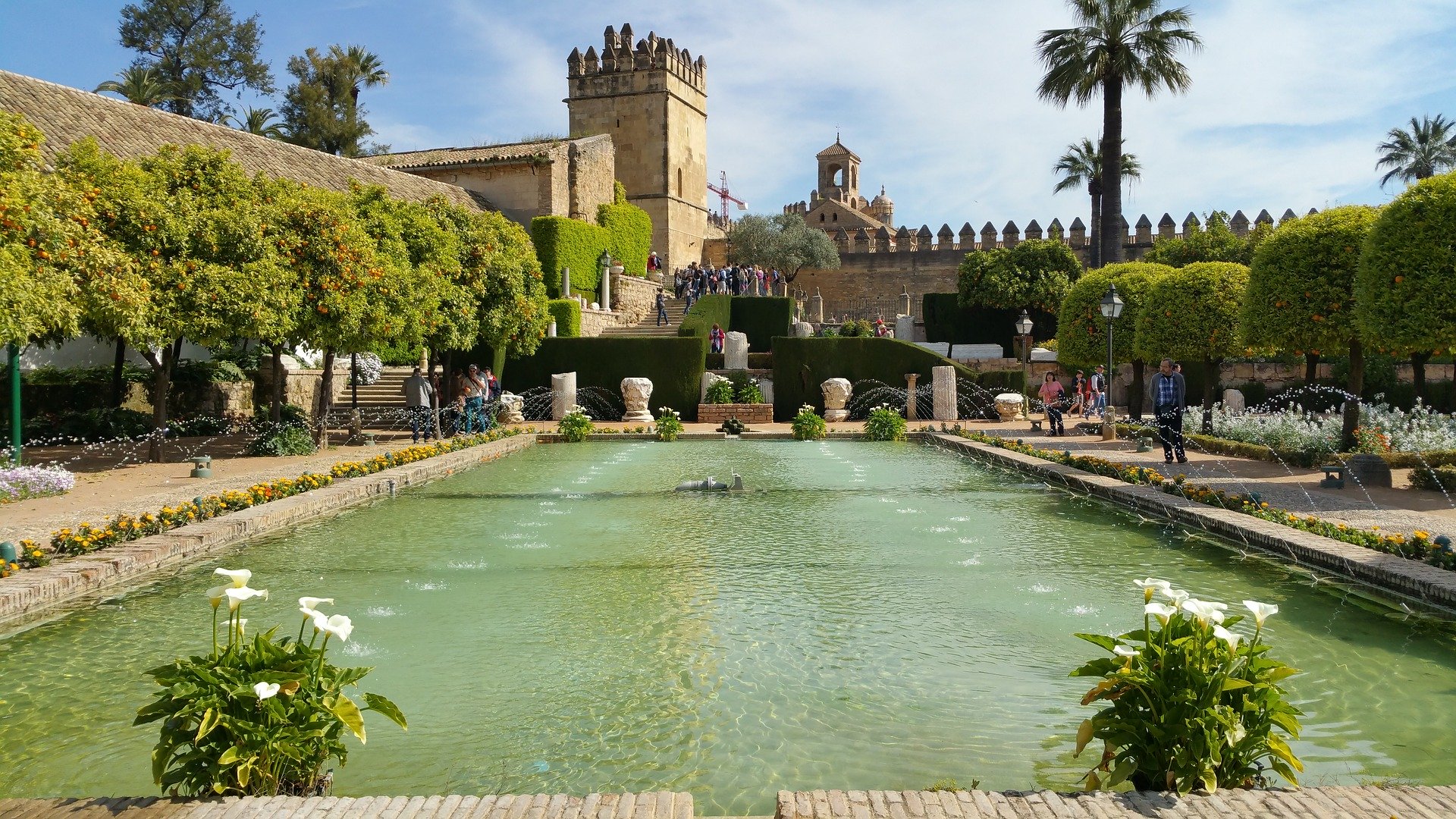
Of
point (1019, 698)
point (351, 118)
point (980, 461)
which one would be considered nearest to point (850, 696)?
point (1019, 698)

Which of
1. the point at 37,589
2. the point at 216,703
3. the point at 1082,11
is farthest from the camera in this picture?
the point at 1082,11

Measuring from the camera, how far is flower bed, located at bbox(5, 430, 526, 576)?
23.3 ft

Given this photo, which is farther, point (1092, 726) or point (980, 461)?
point (980, 461)

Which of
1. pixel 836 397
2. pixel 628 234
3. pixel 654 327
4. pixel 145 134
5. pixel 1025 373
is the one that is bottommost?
pixel 836 397

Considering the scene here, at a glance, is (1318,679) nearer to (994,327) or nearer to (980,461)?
(980,461)

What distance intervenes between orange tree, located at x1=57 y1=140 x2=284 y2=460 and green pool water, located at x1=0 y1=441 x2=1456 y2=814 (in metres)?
5.10

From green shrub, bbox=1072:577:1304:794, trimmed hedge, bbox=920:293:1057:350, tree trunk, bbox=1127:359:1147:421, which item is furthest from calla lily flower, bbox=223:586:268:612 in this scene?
trimmed hedge, bbox=920:293:1057:350

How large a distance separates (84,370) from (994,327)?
32480 mm

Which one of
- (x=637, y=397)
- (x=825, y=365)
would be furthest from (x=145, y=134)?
(x=825, y=365)

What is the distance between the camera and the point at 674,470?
47.1 ft

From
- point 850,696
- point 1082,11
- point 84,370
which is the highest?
point 1082,11

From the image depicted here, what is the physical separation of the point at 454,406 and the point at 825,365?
916cm

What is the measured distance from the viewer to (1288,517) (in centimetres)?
834

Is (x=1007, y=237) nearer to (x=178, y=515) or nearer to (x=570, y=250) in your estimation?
(x=570, y=250)
